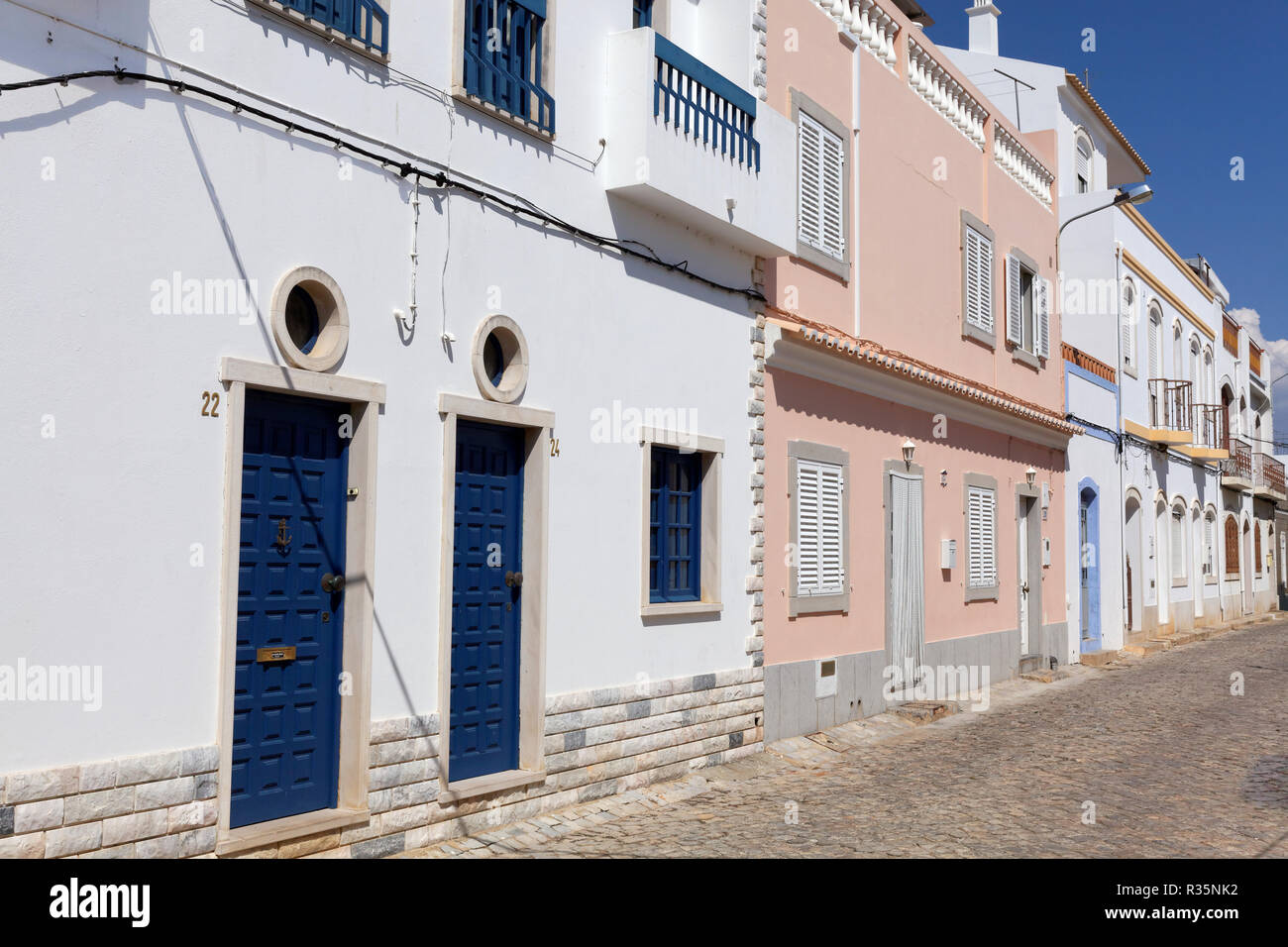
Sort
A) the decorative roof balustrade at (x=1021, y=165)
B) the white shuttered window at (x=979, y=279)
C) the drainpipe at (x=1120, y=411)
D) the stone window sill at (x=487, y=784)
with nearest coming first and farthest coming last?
the stone window sill at (x=487, y=784) < the white shuttered window at (x=979, y=279) < the decorative roof balustrade at (x=1021, y=165) < the drainpipe at (x=1120, y=411)

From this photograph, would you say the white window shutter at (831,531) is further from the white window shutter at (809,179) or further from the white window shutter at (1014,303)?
the white window shutter at (1014,303)

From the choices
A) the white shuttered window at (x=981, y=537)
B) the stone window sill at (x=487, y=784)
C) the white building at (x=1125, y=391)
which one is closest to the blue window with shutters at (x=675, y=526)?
the stone window sill at (x=487, y=784)

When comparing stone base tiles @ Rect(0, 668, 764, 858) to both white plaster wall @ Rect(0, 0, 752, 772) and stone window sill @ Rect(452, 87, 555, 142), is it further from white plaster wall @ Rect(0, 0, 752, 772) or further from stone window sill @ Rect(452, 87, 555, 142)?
stone window sill @ Rect(452, 87, 555, 142)

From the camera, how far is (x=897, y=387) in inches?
547

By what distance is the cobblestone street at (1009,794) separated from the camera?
7902 millimetres

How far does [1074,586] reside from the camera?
20.7m

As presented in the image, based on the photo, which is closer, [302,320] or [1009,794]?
[302,320]

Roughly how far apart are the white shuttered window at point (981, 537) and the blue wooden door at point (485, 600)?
9.39 metres

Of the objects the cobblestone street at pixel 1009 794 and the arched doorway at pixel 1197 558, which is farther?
the arched doorway at pixel 1197 558

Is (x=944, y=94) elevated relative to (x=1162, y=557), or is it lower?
elevated

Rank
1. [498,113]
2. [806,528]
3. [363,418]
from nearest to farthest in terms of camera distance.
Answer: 1. [363,418]
2. [498,113]
3. [806,528]

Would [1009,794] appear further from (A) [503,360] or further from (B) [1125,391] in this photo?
(B) [1125,391]

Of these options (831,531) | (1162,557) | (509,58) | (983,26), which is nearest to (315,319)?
(509,58)

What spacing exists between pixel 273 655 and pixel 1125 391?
2145 cm
